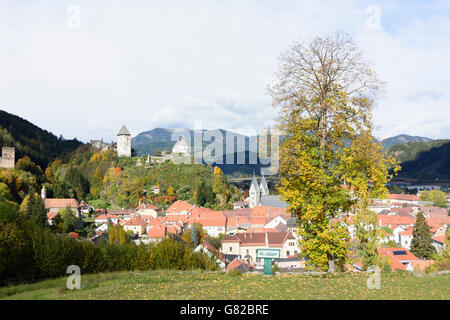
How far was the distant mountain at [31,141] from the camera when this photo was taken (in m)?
126

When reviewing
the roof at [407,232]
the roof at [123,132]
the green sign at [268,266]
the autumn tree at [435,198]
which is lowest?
the roof at [407,232]

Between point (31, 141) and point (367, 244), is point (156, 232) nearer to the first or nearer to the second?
point (367, 244)

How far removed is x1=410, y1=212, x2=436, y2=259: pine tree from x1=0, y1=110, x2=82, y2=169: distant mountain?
374 feet

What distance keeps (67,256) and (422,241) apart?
44.5m

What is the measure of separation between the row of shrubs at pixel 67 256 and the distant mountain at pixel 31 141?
114863 millimetres

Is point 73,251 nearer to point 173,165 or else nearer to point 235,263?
point 235,263

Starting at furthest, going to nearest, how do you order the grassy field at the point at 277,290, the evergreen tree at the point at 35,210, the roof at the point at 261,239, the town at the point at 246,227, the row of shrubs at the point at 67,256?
the evergreen tree at the point at 35,210 < the roof at the point at 261,239 < the town at the point at 246,227 < the row of shrubs at the point at 67,256 < the grassy field at the point at 277,290

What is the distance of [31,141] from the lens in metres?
139

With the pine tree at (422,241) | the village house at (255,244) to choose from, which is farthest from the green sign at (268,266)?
the pine tree at (422,241)

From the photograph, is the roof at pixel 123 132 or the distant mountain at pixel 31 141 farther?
the distant mountain at pixel 31 141

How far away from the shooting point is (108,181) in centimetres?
10469

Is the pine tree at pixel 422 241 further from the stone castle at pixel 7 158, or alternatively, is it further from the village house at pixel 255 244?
the stone castle at pixel 7 158

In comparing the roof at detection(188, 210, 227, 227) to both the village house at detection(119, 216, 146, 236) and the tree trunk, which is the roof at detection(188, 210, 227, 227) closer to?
the village house at detection(119, 216, 146, 236)
